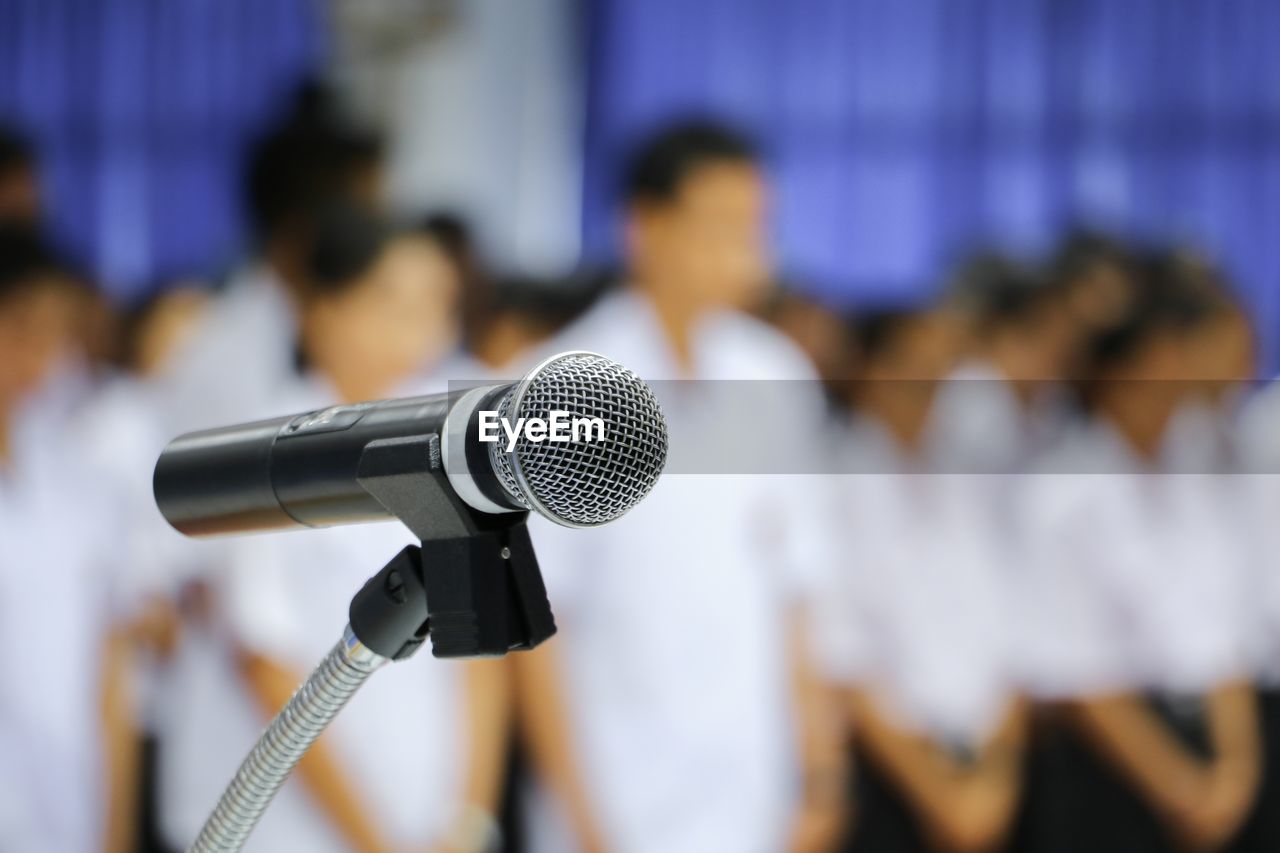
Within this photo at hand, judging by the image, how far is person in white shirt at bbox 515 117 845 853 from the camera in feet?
6.90

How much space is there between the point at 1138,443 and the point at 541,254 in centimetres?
294

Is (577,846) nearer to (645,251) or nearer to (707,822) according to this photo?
(707,822)

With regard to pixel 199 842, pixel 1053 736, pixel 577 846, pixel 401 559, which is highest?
pixel 401 559

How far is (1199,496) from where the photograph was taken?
300 cm

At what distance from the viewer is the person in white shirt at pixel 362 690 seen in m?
1.87

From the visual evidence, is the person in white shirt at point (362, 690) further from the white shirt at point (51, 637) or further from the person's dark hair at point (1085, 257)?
the person's dark hair at point (1085, 257)

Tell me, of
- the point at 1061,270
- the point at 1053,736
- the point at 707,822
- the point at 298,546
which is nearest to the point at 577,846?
the point at 707,822

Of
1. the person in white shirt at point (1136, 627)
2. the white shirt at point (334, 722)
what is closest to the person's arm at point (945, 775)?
the person in white shirt at point (1136, 627)

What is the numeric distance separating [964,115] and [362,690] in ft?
12.1

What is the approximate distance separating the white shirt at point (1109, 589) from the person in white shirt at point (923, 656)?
0.25ft

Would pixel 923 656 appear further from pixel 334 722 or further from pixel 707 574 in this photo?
pixel 334 722

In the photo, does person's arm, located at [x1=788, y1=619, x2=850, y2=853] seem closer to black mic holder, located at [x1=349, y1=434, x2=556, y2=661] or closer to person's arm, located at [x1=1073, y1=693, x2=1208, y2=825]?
person's arm, located at [x1=1073, y1=693, x2=1208, y2=825]

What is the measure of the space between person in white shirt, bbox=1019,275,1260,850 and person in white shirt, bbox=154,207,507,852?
4.32 ft

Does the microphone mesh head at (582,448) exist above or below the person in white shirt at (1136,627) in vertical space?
above
